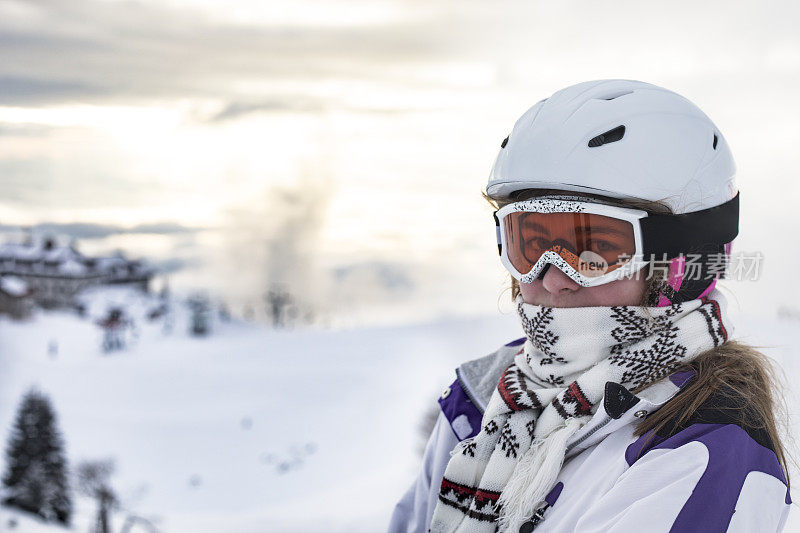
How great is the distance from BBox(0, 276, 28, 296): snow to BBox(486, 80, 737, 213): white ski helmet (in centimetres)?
3299

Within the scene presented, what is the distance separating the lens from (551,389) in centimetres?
201

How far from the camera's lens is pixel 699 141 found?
2.01 metres

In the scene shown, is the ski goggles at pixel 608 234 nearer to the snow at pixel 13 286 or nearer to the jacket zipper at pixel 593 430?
→ the jacket zipper at pixel 593 430

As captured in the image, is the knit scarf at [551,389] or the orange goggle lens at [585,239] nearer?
the knit scarf at [551,389]

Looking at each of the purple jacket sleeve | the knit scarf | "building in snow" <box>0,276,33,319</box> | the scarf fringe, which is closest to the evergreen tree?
"building in snow" <box>0,276,33,319</box>

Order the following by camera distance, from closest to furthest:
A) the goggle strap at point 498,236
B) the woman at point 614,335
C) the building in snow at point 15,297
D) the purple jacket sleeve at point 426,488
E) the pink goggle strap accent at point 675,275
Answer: the woman at point 614,335 < the pink goggle strap accent at point 675,275 < the goggle strap at point 498,236 < the purple jacket sleeve at point 426,488 < the building in snow at point 15,297

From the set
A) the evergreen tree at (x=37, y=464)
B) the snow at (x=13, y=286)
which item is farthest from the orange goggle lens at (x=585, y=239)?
the snow at (x=13, y=286)

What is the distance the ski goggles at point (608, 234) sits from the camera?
6.37 feet

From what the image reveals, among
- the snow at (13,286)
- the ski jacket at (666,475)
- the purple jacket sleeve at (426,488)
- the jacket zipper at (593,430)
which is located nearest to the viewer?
the ski jacket at (666,475)

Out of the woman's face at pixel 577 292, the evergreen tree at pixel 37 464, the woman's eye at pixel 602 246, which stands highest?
the woman's eye at pixel 602 246

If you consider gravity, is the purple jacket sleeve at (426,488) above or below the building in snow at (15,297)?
above

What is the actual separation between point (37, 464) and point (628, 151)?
29.4m

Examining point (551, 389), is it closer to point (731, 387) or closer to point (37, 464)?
point (731, 387)

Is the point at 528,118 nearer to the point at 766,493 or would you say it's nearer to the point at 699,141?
the point at 699,141
